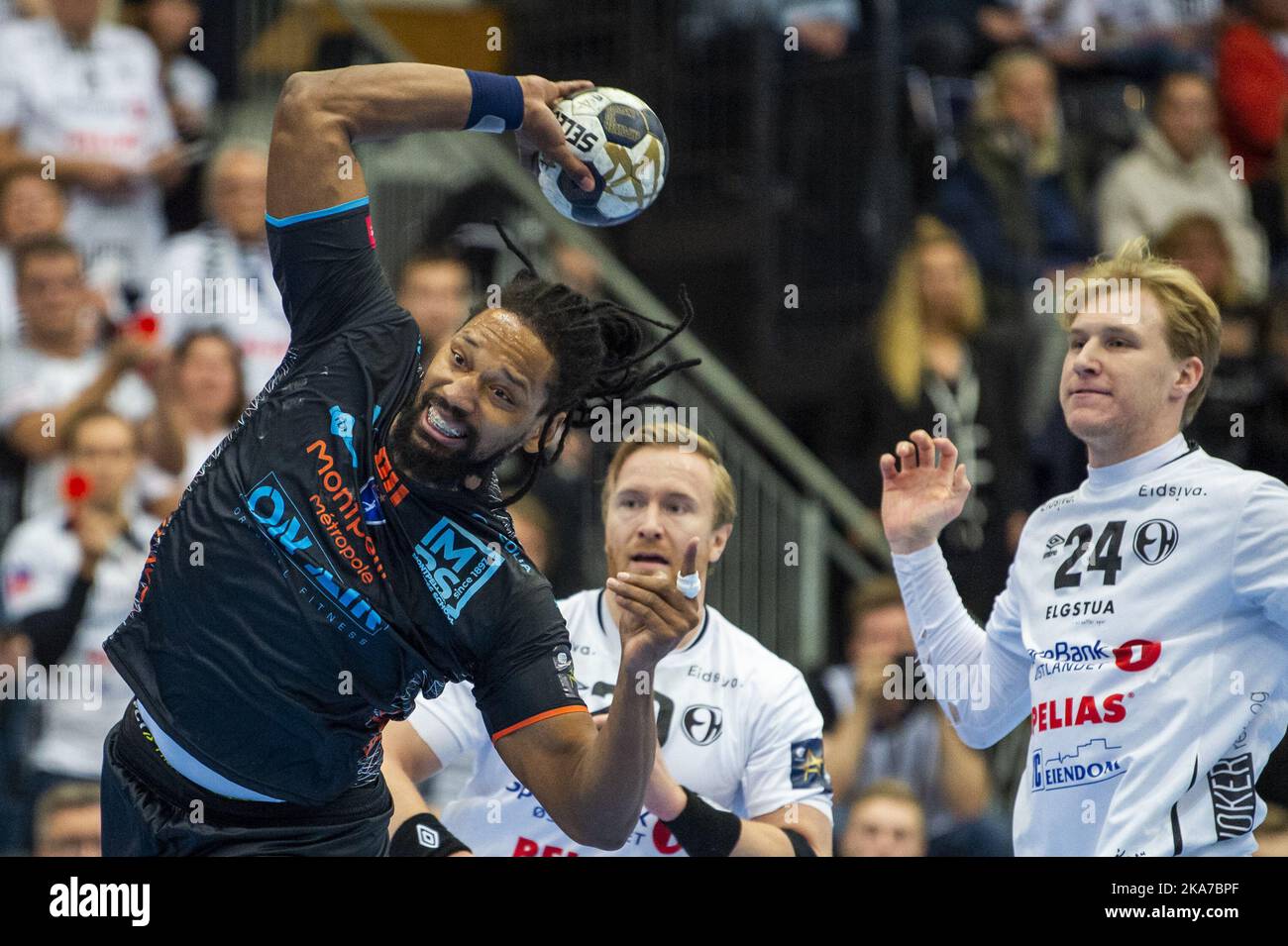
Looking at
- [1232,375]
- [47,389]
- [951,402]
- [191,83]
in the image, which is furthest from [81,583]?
[1232,375]

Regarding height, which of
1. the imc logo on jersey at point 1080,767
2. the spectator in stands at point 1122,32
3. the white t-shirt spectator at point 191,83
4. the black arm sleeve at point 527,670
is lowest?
the imc logo on jersey at point 1080,767

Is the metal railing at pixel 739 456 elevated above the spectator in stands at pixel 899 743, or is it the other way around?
the metal railing at pixel 739 456

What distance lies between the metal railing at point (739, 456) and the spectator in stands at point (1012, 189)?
1.43m

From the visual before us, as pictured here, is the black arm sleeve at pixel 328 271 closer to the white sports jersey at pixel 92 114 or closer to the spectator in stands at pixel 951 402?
the spectator in stands at pixel 951 402

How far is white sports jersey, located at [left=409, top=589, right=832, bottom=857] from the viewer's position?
215 inches

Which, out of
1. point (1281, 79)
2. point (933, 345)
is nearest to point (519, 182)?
Result: point (933, 345)

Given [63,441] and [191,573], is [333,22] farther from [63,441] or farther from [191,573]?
[191,573]

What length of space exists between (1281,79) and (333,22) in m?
5.19

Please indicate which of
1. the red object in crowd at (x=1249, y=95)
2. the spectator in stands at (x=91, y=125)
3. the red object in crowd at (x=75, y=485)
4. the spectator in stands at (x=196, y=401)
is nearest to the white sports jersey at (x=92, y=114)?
the spectator in stands at (x=91, y=125)

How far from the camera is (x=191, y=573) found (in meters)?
4.43

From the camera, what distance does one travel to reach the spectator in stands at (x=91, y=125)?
845cm
